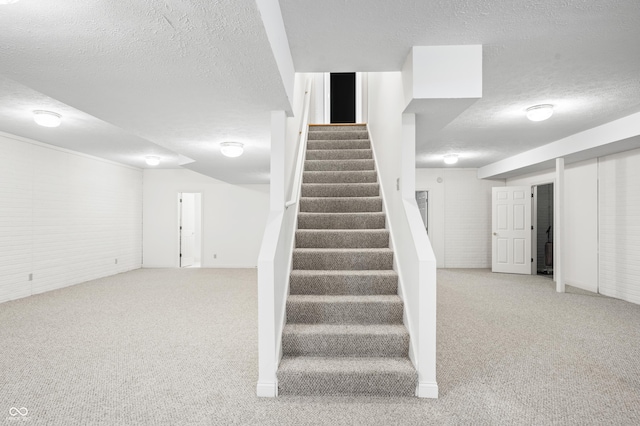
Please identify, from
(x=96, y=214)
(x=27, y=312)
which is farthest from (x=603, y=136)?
(x=96, y=214)

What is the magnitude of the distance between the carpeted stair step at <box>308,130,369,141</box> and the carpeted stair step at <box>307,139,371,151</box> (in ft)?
0.77

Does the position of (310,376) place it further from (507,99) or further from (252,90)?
(507,99)

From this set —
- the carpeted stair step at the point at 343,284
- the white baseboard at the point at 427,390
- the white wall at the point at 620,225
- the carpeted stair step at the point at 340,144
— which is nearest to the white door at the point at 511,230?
the white wall at the point at 620,225

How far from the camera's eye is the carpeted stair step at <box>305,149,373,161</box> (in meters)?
5.01

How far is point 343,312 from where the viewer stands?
292cm

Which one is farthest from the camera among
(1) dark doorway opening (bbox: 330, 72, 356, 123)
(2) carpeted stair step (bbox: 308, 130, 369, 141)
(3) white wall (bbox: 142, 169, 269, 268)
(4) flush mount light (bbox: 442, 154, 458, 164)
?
(3) white wall (bbox: 142, 169, 269, 268)

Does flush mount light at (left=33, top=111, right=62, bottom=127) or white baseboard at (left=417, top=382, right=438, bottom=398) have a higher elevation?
Result: flush mount light at (left=33, top=111, right=62, bottom=127)

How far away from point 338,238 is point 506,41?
2209 mm

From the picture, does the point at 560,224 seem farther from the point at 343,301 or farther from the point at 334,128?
the point at 343,301

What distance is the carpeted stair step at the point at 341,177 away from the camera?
14.9 feet

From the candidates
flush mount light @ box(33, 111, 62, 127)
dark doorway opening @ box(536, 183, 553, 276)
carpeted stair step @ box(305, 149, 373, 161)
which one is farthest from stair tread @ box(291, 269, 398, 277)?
dark doorway opening @ box(536, 183, 553, 276)

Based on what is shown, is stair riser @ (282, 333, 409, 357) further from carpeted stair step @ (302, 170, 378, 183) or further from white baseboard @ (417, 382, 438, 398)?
carpeted stair step @ (302, 170, 378, 183)

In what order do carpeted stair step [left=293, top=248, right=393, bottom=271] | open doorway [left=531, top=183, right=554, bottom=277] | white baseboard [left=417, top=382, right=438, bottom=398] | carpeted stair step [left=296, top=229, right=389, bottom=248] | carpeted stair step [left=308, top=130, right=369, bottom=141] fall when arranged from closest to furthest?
white baseboard [left=417, top=382, right=438, bottom=398]
carpeted stair step [left=293, top=248, right=393, bottom=271]
carpeted stair step [left=296, top=229, right=389, bottom=248]
carpeted stair step [left=308, top=130, right=369, bottom=141]
open doorway [left=531, top=183, right=554, bottom=277]

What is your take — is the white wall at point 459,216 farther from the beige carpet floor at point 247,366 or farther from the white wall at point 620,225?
the beige carpet floor at point 247,366
